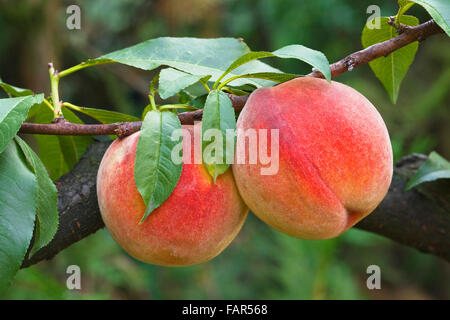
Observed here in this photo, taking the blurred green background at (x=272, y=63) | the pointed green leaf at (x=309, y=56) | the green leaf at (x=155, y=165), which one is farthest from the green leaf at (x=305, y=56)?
the blurred green background at (x=272, y=63)

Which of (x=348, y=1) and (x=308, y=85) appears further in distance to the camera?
(x=348, y=1)

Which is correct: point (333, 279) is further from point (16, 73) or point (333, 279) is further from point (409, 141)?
point (16, 73)

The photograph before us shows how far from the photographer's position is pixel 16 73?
175 centimetres

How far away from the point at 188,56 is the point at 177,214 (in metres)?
0.20

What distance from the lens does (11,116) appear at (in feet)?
1.52

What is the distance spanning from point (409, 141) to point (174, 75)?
1.84 m

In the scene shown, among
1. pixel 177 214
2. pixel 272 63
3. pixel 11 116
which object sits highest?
pixel 272 63

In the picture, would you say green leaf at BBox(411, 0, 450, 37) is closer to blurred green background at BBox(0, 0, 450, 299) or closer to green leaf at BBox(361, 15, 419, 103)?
green leaf at BBox(361, 15, 419, 103)

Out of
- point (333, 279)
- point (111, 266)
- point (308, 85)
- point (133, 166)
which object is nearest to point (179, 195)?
point (133, 166)

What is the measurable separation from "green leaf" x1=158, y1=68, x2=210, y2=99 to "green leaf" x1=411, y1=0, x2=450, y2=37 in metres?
0.23

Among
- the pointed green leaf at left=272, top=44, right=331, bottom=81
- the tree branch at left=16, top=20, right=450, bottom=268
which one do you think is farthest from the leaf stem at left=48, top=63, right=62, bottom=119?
the pointed green leaf at left=272, top=44, right=331, bottom=81

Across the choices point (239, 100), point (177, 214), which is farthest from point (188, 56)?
point (177, 214)

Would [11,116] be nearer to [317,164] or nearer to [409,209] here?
[317,164]

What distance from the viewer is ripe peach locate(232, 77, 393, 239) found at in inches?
17.3
